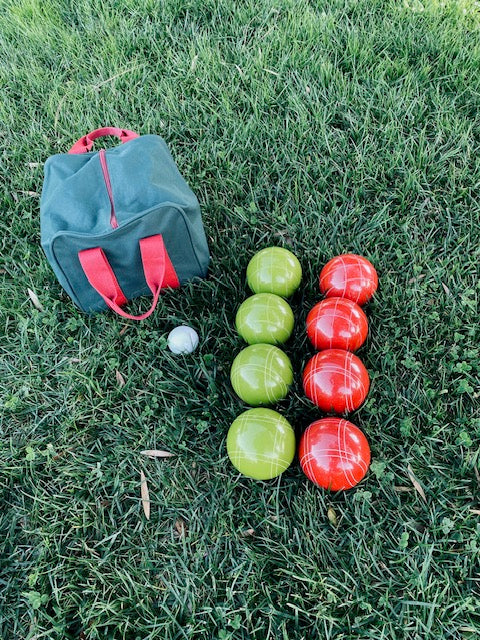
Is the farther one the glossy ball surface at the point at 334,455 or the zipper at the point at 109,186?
the zipper at the point at 109,186

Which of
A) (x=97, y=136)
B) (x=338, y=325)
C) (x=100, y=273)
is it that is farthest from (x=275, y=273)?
(x=97, y=136)

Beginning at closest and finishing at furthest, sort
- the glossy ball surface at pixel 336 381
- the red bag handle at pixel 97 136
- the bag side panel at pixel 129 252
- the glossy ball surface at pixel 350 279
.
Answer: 1. the glossy ball surface at pixel 336 381
2. the bag side panel at pixel 129 252
3. the glossy ball surface at pixel 350 279
4. the red bag handle at pixel 97 136

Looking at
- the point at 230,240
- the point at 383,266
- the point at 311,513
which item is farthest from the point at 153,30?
the point at 311,513

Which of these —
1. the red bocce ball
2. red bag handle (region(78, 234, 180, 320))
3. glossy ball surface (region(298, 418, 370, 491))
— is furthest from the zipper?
glossy ball surface (region(298, 418, 370, 491))

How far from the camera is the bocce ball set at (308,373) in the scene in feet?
6.05

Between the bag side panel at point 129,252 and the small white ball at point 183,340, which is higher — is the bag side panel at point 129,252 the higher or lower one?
the higher one

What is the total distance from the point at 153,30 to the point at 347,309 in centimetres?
282

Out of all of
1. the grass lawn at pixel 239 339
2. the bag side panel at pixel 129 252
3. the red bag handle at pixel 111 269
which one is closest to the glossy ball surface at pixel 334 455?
the grass lawn at pixel 239 339

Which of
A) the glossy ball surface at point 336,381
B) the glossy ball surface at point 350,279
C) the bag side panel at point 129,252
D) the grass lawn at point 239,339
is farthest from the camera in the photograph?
the glossy ball surface at point 350,279

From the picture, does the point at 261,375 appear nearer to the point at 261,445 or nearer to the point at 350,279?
the point at 261,445

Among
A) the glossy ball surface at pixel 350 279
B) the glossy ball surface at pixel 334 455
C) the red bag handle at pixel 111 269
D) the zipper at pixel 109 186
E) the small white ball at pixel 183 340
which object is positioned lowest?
the glossy ball surface at pixel 334 455

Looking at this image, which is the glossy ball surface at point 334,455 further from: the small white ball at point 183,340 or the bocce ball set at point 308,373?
the small white ball at point 183,340

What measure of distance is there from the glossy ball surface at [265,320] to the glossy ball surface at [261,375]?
0.09m

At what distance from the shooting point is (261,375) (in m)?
1.99
